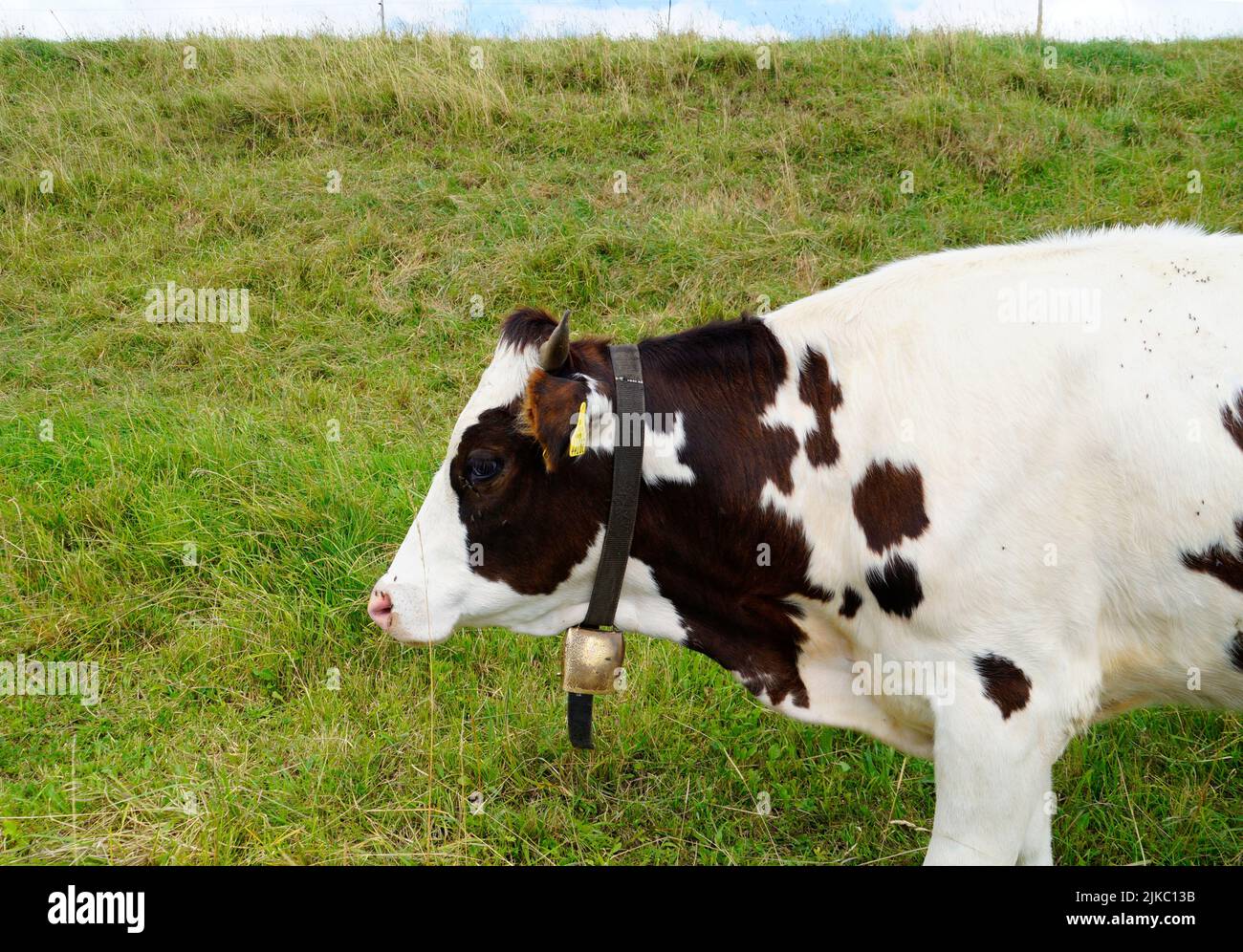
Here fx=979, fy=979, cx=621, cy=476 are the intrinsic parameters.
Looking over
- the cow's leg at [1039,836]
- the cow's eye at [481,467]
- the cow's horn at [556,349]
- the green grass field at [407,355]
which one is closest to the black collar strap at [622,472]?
the cow's horn at [556,349]

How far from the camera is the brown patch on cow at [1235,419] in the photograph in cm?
220

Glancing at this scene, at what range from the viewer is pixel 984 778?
2.30m

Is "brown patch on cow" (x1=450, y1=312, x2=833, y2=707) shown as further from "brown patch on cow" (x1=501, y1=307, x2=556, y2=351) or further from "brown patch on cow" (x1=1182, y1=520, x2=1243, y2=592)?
"brown patch on cow" (x1=1182, y1=520, x2=1243, y2=592)

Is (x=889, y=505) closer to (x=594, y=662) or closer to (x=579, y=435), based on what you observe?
(x=579, y=435)

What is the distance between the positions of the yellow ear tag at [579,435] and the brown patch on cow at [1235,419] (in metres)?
1.47

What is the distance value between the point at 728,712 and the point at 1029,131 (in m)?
7.48

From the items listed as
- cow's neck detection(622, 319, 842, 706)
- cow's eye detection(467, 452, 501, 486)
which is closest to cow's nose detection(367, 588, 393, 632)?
cow's eye detection(467, 452, 501, 486)

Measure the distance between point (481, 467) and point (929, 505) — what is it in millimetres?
1162

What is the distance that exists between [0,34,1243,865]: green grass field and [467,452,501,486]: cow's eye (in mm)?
1145

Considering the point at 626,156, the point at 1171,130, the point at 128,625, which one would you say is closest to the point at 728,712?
the point at 128,625

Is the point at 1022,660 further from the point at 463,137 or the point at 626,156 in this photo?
the point at 463,137

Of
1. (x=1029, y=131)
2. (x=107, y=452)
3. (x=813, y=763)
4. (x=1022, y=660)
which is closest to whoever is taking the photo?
(x=1022, y=660)

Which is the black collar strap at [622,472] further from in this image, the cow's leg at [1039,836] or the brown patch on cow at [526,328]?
the cow's leg at [1039,836]
